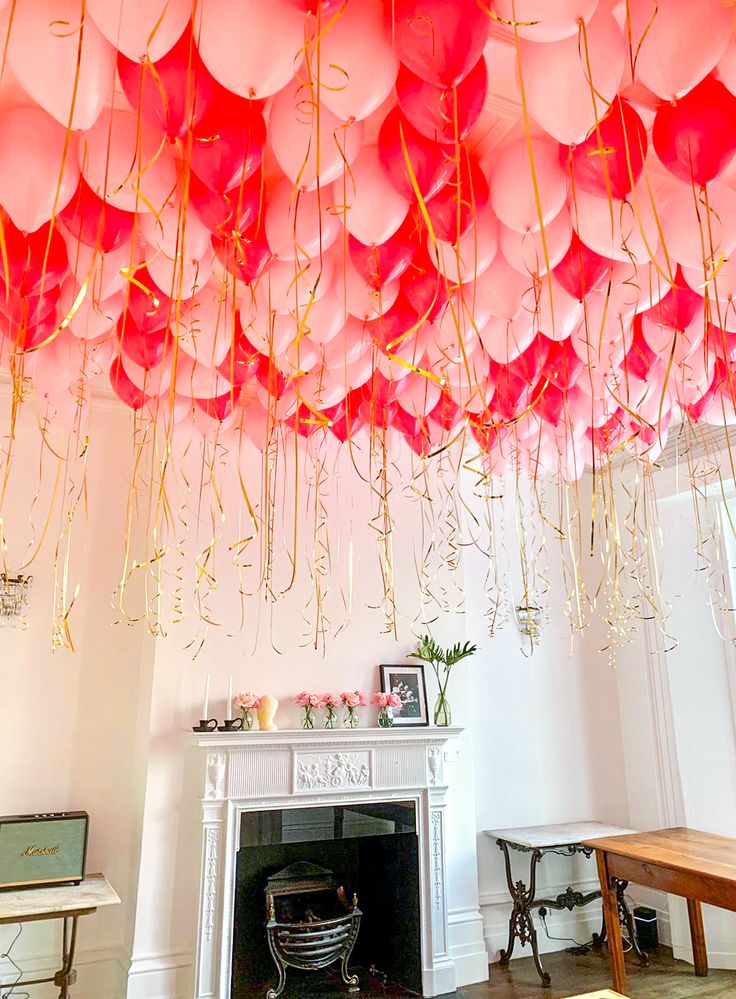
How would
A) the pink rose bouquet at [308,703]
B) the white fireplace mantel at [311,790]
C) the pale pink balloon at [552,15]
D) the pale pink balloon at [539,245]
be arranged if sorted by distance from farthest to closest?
the pink rose bouquet at [308,703]
the white fireplace mantel at [311,790]
the pale pink balloon at [539,245]
the pale pink balloon at [552,15]

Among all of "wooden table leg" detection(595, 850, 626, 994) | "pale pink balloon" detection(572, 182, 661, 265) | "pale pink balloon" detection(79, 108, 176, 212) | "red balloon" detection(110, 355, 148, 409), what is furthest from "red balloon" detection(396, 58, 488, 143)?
"wooden table leg" detection(595, 850, 626, 994)

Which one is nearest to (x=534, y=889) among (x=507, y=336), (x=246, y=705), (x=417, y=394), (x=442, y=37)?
(x=246, y=705)

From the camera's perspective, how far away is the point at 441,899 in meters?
3.29

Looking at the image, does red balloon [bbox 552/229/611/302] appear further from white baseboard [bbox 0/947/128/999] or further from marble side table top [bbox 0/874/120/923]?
white baseboard [bbox 0/947/128/999]

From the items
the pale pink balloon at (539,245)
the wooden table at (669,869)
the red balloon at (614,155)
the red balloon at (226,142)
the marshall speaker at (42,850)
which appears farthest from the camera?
the marshall speaker at (42,850)

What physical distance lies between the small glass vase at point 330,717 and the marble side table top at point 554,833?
110 cm

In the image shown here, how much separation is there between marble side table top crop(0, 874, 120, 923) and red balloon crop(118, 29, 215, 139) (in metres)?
2.63

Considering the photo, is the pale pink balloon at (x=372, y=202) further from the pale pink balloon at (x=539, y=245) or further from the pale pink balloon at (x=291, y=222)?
the pale pink balloon at (x=539, y=245)

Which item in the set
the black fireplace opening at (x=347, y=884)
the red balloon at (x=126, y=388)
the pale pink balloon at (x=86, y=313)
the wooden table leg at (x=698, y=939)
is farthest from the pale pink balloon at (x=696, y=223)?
the wooden table leg at (x=698, y=939)

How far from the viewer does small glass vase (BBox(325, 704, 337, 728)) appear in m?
3.36

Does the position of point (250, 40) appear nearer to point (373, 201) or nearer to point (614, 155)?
point (373, 201)

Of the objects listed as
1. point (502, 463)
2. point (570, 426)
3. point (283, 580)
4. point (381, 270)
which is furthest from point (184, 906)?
point (381, 270)

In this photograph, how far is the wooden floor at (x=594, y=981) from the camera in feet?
10.3

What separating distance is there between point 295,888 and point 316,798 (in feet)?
1.47
